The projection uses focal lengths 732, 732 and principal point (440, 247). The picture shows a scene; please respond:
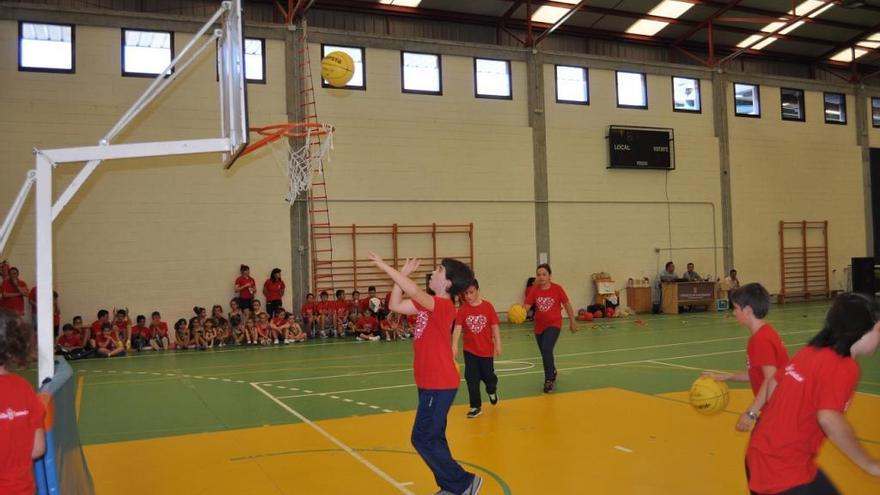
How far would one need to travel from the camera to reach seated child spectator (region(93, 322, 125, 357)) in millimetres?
16938

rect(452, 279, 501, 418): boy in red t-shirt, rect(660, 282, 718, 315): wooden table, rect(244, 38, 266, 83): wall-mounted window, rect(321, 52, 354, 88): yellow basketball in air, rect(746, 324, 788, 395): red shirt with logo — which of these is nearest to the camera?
rect(746, 324, 788, 395): red shirt with logo

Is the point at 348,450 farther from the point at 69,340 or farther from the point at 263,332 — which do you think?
the point at 69,340

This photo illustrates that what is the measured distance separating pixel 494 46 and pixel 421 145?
411 centimetres

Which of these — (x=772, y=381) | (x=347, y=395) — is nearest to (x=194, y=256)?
(x=347, y=395)

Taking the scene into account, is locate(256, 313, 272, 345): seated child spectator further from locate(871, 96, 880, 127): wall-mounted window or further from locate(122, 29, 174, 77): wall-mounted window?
locate(871, 96, 880, 127): wall-mounted window

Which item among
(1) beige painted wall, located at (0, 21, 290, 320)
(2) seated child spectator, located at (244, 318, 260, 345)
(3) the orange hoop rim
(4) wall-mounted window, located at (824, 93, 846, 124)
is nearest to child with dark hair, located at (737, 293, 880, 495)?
(3) the orange hoop rim

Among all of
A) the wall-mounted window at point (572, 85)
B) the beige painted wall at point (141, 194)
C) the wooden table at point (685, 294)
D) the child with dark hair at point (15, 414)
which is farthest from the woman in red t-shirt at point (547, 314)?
the wooden table at point (685, 294)

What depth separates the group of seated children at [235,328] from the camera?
17141mm

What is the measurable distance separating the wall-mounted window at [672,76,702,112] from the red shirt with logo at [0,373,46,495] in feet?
83.7

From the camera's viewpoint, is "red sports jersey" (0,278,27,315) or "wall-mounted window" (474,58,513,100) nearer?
"red sports jersey" (0,278,27,315)

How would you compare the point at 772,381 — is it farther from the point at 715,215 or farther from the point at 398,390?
the point at 715,215

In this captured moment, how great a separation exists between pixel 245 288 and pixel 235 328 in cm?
117

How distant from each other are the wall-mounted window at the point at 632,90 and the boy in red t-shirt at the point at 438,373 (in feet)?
68.5

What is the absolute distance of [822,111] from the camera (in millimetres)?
29062
